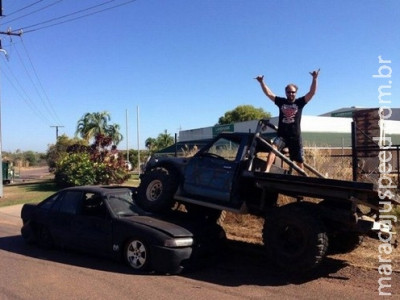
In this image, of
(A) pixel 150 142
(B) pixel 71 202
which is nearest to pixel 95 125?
(A) pixel 150 142

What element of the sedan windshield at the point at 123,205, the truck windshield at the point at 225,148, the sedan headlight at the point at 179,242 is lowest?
the sedan headlight at the point at 179,242

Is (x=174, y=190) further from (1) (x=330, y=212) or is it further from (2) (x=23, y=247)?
(2) (x=23, y=247)

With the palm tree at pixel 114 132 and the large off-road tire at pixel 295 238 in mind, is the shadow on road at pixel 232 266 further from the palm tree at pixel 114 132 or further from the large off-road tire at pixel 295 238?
the palm tree at pixel 114 132

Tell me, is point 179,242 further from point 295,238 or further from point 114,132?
point 114,132

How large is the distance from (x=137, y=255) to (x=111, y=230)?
2.15 ft

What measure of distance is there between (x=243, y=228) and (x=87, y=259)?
372 centimetres

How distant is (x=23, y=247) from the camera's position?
28.8 feet

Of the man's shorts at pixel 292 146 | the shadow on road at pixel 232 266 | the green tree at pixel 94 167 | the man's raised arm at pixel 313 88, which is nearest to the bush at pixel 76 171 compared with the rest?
the green tree at pixel 94 167

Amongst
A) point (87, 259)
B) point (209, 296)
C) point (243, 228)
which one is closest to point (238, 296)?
point (209, 296)

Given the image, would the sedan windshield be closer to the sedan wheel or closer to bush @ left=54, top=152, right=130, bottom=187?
the sedan wheel

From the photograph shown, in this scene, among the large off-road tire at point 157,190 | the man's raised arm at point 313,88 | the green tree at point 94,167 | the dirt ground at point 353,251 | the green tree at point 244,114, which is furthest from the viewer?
the green tree at point 244,114

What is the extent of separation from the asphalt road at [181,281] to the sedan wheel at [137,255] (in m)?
0.14

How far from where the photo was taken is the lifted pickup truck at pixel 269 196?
6098 millimetres

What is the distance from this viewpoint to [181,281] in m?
6.27
